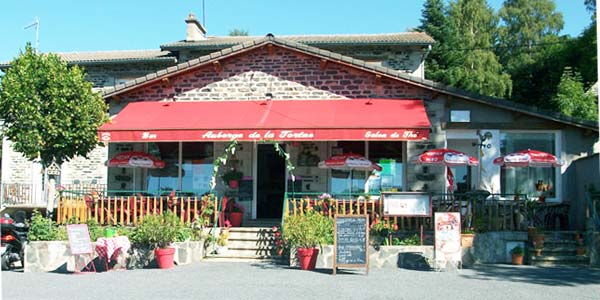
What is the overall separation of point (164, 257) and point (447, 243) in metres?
5.64

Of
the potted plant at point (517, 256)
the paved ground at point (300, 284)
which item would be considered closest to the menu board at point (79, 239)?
the paved ground at point (300, 284)

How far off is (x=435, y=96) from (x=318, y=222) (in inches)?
205

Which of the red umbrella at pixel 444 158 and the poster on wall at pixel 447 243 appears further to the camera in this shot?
the red umbrella at pixel 444 158

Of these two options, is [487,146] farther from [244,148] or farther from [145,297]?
[145,297]

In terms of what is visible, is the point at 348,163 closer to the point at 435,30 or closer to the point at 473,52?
the point at 435,30

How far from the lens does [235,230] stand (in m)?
14.4

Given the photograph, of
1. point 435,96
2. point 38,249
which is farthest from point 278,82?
point 38,249

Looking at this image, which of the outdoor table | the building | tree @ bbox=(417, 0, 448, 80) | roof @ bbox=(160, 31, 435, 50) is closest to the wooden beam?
the building

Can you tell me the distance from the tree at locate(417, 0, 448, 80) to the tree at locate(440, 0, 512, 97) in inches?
12.3

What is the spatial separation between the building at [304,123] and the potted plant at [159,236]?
2517mm

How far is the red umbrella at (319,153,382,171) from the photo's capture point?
14672mm

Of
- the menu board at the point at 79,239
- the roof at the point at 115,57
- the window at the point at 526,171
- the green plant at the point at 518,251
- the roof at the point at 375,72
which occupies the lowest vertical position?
the green plant at the point at 518,251

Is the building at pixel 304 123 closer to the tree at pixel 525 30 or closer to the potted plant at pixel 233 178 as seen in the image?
the potted plant at pixel 233 178

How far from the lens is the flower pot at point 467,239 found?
12844 mm
